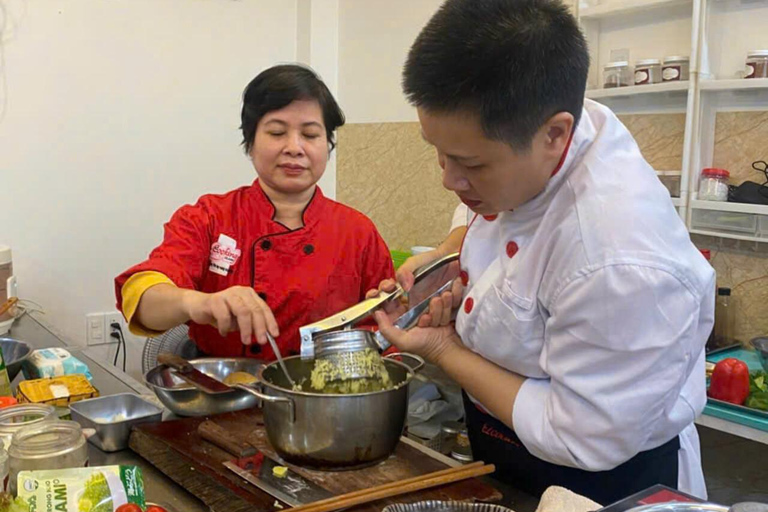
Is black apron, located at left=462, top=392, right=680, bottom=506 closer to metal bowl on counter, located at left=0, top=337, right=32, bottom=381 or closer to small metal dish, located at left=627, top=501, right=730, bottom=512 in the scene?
small metal dish, located at left=627, top=501, right=730, bottom=512

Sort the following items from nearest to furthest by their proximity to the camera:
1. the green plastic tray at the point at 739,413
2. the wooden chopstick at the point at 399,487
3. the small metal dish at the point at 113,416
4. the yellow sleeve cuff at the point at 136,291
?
the wooden chopstick at the point at 399,487 < the small metal dish at the point at 113,416 < the yellow sleeve cuff at the point at 136,291 < the green plastic tray at the point at 739,413

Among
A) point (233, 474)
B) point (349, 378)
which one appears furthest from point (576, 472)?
point (233, 474)

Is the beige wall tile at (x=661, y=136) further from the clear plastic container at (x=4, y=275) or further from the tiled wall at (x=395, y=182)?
the clear plastic container at (x=4, y=275)

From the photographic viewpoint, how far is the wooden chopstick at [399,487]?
3.03ft

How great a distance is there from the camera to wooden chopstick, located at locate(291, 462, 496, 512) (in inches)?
36.4

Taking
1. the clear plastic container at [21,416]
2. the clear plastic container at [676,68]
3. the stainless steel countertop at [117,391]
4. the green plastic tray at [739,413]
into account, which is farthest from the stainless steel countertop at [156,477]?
the clear plastic container at [676,68]

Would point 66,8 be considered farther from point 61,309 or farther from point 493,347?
point 493,347

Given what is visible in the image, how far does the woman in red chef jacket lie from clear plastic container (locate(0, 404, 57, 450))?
0.45 m

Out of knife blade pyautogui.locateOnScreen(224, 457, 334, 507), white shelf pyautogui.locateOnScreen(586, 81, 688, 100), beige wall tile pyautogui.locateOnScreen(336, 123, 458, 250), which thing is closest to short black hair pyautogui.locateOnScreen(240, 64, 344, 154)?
knife blade pyautogui.locateOnScreen(224, 457, 334, 507)

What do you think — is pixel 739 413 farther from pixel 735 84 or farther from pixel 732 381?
pixel 735 84

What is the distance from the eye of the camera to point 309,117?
160cm

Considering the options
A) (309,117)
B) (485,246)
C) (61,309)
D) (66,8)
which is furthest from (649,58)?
(61,309)

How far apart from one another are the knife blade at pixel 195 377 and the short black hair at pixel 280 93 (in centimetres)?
56

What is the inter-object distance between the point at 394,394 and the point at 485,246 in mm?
262
